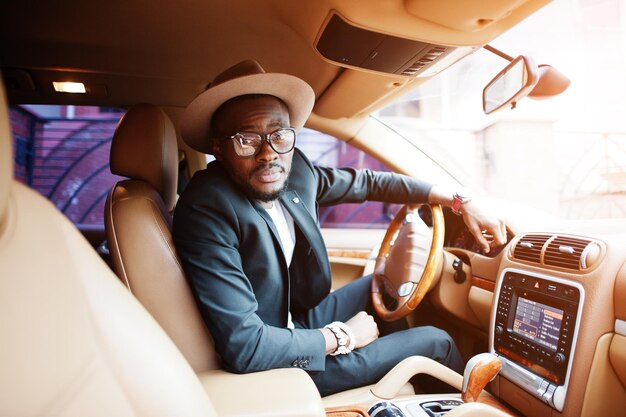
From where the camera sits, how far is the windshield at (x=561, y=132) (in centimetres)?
231

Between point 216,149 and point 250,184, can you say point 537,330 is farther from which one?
point 216,149

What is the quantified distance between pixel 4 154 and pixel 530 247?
64.3 inches

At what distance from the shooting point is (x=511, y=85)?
1.73 metres

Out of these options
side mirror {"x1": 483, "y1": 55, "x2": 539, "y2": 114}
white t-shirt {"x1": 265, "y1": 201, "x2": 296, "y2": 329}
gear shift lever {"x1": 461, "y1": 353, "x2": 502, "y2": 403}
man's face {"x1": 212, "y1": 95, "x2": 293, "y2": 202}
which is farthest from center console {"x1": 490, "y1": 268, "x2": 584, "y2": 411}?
man's face {"x1": 212, "y1": 95, "x2": 293, "y2": 202}

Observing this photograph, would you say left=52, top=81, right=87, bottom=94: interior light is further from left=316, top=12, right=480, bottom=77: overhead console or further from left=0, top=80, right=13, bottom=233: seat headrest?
left=0, top=80, right=13, bottom=233: seat headrest

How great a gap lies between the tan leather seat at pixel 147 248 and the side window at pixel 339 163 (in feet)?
13.4

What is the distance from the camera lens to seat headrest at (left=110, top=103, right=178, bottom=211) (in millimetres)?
1541

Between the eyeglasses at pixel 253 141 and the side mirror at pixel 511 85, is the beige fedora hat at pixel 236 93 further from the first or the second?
the side mirror at pixel 511 85

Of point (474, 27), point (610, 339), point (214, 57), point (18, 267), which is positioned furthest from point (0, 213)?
point (214, 57)

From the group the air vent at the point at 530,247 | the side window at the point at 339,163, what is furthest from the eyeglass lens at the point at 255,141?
the side window at the point at 339,163

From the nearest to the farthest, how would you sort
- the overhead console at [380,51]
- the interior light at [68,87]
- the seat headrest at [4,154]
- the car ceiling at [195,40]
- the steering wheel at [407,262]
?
the seat headrest at [4,154] < the car ceiling at [195,40] < the overhead console at [380,51] < the steering wheel at [407,262] < the interior light at [68,87]

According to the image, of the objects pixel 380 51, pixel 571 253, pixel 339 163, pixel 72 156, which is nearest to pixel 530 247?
pixel 571 253

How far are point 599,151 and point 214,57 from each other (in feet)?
7.48

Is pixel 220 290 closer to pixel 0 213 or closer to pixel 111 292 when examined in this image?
pixel 111 292
